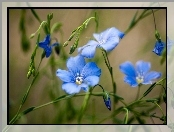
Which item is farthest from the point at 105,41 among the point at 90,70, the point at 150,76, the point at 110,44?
the point at 150,76

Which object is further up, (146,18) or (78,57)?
(146,18)

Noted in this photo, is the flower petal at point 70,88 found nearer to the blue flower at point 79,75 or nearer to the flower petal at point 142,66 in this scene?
the blue flower at point 79,75

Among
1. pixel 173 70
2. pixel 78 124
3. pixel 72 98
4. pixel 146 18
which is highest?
pixel 146 18

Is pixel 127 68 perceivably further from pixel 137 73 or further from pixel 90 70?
pixel 90 70

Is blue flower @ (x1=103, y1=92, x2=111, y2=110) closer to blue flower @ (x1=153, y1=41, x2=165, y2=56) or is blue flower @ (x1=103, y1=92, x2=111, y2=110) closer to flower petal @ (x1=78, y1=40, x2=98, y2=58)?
flower petal @ (x1=78, y1=40, x2=98, y2=58)

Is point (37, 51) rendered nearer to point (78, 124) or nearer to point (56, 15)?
point (56, 15)

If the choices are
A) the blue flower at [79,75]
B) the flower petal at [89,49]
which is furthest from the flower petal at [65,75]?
the flower petal at [89,49]

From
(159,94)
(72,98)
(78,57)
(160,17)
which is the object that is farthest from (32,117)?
(160,17)
